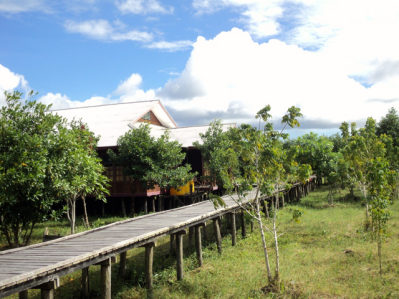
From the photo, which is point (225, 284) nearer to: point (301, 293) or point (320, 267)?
point (301, 293)

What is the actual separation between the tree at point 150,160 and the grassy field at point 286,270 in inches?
172

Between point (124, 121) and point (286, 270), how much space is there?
17.7 m

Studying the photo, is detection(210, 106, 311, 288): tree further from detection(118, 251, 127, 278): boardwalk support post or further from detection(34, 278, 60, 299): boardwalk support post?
detection(34, 278, 60, 299): boardwalk support post

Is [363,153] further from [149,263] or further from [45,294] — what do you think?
[45,294]

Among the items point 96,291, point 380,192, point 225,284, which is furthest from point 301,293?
point 96,291

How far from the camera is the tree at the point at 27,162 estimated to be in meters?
11.1

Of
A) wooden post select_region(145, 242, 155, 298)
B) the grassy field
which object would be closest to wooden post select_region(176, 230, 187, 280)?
the grassy field

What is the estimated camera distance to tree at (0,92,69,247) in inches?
436

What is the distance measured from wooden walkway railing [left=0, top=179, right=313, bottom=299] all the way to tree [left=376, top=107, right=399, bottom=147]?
2965 centimetres

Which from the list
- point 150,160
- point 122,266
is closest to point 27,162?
point 122,266

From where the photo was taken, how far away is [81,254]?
6.89 m

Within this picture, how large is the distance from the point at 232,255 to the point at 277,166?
4.85 metres

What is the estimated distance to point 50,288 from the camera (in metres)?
6.15

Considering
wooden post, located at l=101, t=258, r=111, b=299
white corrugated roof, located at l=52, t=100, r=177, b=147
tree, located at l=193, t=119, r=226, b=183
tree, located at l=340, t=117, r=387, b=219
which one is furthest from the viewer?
white corrugated roof, located at l=52, t=100, r=177, b=147
